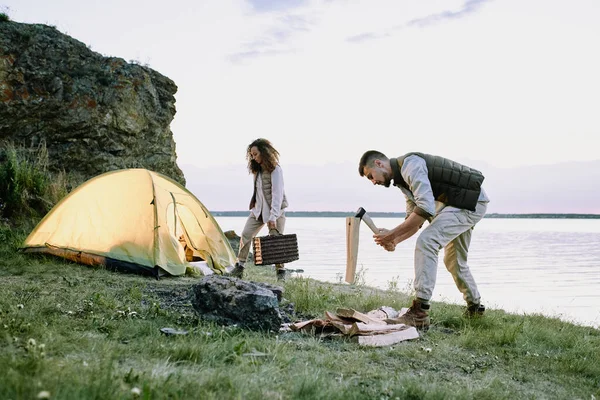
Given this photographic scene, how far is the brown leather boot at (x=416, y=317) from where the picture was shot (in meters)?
5.80

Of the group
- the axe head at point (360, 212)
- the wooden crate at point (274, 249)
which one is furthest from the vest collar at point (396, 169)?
the wooden crate at point (274, 249)

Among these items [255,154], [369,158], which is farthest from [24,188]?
[369,158]

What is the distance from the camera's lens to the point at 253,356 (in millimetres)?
3953

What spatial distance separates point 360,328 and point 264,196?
459 centimetres

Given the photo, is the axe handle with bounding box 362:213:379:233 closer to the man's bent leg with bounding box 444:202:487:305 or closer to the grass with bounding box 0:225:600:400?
the man's bent leg with bounding box 444:202:487:305

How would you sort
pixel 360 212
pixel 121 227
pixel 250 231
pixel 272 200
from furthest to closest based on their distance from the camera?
pixel 250 231
pixel 272 200
pixel 121 227
pixel 360 212

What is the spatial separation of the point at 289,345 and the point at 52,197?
8.87m

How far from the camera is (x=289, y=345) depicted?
4.68 meters

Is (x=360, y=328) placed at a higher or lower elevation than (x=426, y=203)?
lower

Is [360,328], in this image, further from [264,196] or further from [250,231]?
[250,231]

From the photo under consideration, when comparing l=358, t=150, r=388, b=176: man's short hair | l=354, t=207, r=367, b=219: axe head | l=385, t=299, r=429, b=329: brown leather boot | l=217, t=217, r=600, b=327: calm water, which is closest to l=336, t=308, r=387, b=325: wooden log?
l=385, t=299, r=429, b=329: brown leather boot

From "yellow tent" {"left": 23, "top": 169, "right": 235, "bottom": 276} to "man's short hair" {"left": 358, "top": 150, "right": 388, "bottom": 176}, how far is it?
424cm

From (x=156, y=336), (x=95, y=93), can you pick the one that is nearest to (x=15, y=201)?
(x=95, y=93)

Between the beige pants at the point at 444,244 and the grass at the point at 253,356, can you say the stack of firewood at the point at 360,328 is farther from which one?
the beige pants at the point at 444,244
